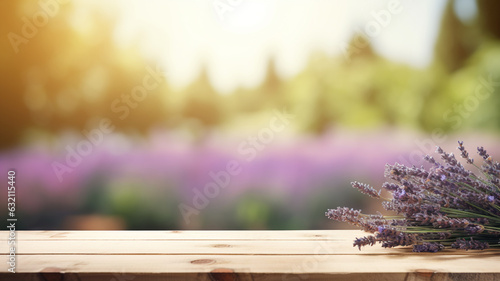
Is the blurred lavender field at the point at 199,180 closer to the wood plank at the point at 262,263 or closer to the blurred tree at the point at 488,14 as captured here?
the blurred tree at the point at 488,14

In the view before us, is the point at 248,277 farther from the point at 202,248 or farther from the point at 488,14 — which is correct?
the point at 488,14

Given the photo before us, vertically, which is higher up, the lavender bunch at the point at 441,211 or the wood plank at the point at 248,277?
the lavender bunch at the point at 441,211

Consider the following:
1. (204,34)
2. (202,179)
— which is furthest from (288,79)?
(202,179)

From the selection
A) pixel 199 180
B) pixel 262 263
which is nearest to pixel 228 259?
pixel 262 263

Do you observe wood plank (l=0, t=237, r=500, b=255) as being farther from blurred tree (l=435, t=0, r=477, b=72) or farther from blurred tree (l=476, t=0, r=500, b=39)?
blurred tree (l=476, t=0, r=500, b=39)

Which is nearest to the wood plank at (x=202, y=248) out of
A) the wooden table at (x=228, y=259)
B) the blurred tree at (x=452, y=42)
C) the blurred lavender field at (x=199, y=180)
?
the wooden table at (x=228, y=259)

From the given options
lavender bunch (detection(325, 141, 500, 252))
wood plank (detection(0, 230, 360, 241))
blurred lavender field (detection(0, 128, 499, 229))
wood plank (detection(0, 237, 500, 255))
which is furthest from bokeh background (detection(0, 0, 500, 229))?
lavender bunch (detection(325, 141, 500, 252))
